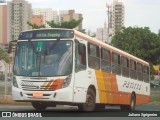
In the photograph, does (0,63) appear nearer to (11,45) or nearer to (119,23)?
(11,45)

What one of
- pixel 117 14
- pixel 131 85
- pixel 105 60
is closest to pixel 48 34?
pixel 105 60

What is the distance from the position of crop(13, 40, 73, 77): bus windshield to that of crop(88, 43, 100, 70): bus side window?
5.36ft

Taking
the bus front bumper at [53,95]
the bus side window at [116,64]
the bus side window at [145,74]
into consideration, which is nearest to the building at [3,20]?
the bus side window at [145,74]

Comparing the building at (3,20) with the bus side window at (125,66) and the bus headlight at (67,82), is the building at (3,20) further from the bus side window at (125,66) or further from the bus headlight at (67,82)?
the bus headlight at (67,82)

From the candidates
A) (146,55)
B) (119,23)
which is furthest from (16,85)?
(119,23)

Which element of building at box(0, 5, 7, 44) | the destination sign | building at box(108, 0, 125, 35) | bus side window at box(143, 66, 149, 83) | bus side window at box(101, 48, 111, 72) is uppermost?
building at box(108, 0, 125, 35)

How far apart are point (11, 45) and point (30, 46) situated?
4.23 ft

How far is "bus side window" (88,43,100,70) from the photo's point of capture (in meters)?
17.4

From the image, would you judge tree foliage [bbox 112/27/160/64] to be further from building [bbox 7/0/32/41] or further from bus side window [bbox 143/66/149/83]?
building [bbox 7/0/32/41]

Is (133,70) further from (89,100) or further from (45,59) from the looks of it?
(45,59)

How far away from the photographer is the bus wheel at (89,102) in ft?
54.7

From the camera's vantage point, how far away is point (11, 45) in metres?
17.3

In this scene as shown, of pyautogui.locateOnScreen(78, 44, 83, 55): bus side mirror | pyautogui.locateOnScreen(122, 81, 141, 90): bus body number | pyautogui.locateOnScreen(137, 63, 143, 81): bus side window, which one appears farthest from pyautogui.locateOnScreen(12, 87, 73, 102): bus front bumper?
pyautogui.locateOnScreen(137, 63, 143, 81): bus side window

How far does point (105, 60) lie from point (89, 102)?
2.94 metres
